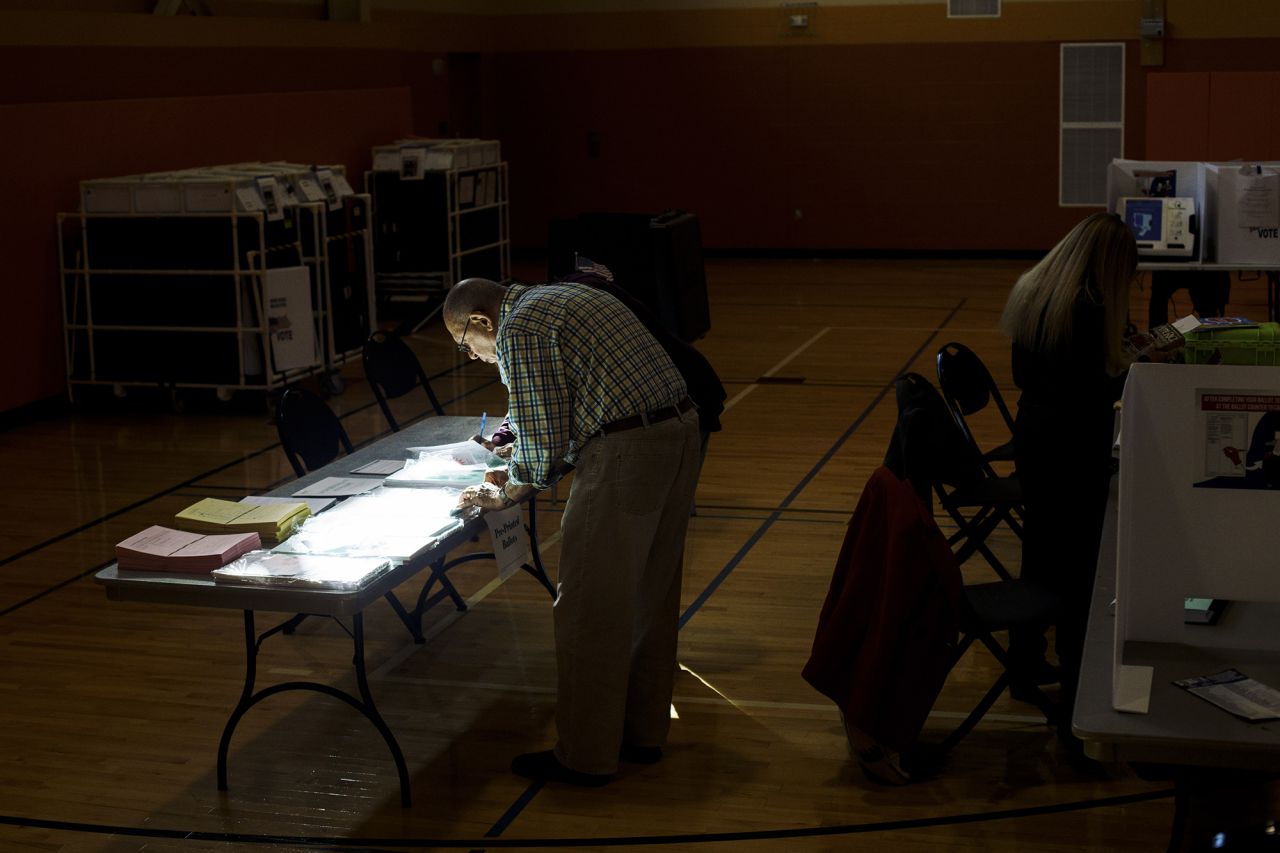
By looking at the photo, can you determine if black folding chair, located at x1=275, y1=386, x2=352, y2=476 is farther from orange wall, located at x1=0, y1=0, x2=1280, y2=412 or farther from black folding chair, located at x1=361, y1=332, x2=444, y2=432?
orange wall, located at x1=0, y1=0, x2=1280, y2=412

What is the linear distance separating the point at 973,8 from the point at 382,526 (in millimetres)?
13110

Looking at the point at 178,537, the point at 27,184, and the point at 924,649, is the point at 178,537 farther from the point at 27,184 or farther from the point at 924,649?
the point at 27,184

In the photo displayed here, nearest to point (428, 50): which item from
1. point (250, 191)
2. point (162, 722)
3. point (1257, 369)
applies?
point (250, 191)

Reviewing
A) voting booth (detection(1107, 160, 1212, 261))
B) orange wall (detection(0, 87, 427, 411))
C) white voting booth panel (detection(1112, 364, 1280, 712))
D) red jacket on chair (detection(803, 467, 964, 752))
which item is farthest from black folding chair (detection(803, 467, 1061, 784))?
orange wall (detection(0, 87, 427, 411))

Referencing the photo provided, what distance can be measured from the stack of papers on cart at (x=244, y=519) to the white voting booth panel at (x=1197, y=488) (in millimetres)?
2145

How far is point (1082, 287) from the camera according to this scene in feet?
14.6

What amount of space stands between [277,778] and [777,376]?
6.28 m

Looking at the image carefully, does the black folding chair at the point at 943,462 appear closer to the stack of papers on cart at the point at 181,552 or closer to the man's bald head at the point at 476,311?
the man's bald head at the point at 476,311

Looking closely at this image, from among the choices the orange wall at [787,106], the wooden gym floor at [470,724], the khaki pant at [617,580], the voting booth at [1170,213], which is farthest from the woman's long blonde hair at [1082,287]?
the orange wall at [787,106]

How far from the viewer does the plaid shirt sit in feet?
12.3

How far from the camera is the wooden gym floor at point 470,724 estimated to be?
12.6 ft

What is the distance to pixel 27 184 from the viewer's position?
352 inches

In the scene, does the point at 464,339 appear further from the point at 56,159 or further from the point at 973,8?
the point at 973,8

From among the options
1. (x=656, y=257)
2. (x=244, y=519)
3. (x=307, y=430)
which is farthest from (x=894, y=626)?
(x=656, y=257)
